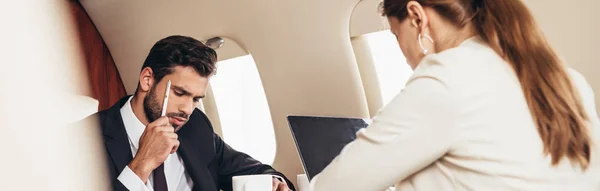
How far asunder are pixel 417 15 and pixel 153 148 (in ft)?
2.69

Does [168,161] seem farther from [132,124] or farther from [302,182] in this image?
[302,182]

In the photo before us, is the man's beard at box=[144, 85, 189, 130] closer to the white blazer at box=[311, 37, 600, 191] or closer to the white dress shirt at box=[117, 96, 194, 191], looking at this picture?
the white dress shirt at box=[117, 96, 194, 191]

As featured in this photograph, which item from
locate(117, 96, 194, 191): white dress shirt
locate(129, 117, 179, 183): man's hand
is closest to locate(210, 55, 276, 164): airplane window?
locate(117, 96, 194, 191): white dress shirt

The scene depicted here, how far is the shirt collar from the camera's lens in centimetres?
174

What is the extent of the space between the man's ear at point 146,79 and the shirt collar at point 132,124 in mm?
86

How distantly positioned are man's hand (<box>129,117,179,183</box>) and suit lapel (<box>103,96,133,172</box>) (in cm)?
7

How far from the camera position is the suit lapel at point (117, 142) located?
58.3 inches

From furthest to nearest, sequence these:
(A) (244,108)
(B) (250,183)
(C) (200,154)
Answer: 1. (A) (244,108)
2. (C) (200,154)
3. (B) (250,183)

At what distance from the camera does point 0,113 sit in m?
0.10

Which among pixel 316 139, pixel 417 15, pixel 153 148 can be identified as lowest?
pixel 316 139

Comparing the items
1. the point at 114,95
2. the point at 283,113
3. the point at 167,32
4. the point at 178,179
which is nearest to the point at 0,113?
the point at 178,179

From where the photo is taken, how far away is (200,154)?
1.75 m

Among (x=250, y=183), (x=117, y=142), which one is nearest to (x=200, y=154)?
(x=117, y=142)

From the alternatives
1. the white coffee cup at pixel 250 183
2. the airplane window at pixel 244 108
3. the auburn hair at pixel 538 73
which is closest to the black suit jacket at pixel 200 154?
the white coffee cup at pixel 250 183
